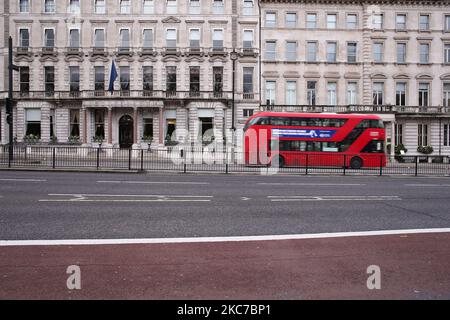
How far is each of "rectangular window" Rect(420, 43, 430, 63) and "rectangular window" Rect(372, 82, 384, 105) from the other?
513 cm

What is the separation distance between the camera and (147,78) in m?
37.7

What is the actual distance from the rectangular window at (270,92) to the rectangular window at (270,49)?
2.62 m

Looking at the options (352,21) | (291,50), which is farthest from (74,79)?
(352,21)

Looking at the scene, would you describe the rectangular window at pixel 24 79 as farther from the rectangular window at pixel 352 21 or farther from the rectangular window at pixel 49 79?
the rectangular window at pixel 352 21

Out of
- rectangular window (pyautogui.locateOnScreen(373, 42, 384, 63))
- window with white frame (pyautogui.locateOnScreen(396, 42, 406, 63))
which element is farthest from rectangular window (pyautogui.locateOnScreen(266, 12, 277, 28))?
window with white frame (pyautogui.locateOnScreen(396, 42, 406, 63))

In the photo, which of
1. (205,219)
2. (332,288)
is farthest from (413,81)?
(332,288)

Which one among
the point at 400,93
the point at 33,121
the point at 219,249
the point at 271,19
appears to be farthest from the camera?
the point at 400,93

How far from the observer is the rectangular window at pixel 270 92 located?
3809 centimetres

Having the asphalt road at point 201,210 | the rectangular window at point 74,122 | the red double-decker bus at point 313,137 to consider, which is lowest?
the asphalt road at point 201,210

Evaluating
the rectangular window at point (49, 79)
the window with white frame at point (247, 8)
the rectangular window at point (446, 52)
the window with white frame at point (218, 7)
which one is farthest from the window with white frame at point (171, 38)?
the rectangular window at point (446, 52)

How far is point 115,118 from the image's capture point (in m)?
37.1

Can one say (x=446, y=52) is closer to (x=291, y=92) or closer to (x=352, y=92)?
(x=352, y=92)

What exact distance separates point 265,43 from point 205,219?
110ft

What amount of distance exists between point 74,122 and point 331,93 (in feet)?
89.9
